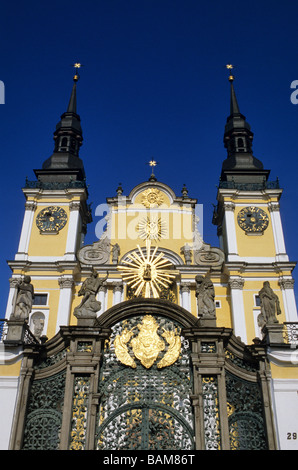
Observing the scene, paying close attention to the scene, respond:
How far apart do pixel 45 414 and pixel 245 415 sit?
4554mm

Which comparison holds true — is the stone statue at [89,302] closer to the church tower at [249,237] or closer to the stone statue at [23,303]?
the stone statue at [23,303]

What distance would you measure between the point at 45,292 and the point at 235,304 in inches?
383

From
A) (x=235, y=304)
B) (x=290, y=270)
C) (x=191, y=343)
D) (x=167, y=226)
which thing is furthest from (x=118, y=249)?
(x=191, y=343)

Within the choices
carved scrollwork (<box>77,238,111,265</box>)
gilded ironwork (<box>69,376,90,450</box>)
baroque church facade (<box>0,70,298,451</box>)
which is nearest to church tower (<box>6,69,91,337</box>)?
carved scrollwork (<box>77,238,111,265</box>)

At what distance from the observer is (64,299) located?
25.6m

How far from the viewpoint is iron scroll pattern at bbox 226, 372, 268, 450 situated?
11234 millimetres

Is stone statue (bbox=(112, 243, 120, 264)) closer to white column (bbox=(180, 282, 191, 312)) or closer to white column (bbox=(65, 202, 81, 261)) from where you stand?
white column (bbox=(65, 202, 81, 261))

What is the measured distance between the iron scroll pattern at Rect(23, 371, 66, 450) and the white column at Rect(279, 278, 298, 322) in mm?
15415

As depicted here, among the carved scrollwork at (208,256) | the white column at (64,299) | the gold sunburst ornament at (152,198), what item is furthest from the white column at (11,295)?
the carved scrollwork at (208,256)

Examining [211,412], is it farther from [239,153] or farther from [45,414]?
[239,153]

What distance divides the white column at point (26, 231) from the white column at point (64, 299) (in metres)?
2.85

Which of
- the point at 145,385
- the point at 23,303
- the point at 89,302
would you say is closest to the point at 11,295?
the point at 23,303
